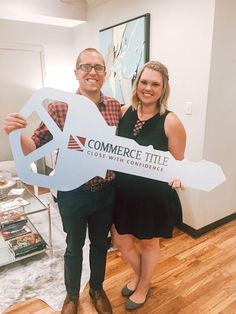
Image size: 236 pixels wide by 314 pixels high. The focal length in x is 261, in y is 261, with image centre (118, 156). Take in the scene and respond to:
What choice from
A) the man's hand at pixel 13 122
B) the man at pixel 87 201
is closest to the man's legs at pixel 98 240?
the man at pixel 87 201

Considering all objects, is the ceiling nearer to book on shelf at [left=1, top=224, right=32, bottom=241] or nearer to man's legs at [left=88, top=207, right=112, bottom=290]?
book on shelf at [left=1, top=224, right=32, bottom=241]

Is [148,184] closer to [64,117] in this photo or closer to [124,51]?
[64,117]

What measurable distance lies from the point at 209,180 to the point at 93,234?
662mm

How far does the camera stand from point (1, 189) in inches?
94.3

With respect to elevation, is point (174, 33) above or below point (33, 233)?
above

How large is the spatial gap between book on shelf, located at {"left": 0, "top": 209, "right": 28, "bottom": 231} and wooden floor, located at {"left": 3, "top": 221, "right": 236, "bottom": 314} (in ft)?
2.10

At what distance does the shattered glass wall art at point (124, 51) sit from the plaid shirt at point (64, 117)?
1.41 metres

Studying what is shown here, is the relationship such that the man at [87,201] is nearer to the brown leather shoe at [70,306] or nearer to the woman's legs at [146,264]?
the brown leather shoe at [70,306]

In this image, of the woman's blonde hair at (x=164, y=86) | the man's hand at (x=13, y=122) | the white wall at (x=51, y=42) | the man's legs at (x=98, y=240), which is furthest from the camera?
the white wall at (x=51, y=42)

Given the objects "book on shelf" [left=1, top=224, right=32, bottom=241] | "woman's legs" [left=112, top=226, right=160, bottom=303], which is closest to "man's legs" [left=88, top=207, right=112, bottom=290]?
"woman's legs" [left=112, top=226, right=160, bottom=303]

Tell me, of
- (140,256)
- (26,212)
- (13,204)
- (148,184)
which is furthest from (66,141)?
(13,204)

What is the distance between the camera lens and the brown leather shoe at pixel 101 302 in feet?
4.95

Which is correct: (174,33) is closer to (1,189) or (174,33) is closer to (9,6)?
(9,6)

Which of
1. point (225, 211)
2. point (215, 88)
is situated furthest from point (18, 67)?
point (225, 211)
